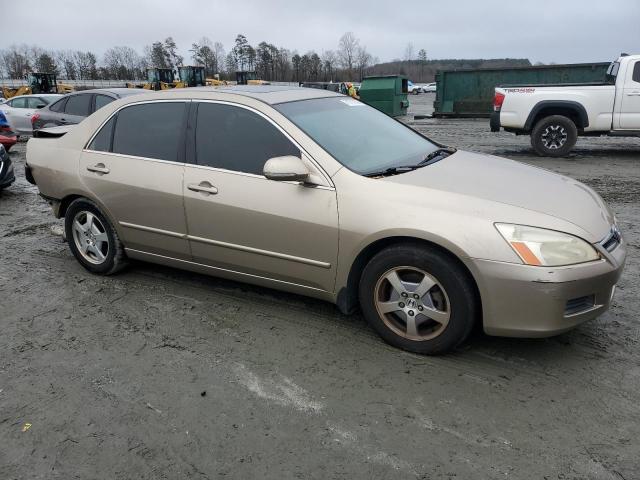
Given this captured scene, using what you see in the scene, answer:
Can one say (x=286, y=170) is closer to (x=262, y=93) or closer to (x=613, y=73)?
(x=262, y=93)

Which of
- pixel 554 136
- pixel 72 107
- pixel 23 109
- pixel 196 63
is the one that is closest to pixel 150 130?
pixel 72 107

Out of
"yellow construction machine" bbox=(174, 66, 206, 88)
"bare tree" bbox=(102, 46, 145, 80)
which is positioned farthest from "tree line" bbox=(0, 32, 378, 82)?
"yellow construction machine" bbox=(174, 66, 206, 88)

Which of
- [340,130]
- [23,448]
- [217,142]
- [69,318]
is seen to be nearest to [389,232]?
[340,130]

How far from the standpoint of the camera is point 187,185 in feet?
12.7

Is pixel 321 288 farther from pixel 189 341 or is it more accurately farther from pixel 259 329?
A: pixel 189 341

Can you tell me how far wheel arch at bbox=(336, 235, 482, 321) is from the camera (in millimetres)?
3045

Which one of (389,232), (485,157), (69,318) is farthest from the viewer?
(485,157)

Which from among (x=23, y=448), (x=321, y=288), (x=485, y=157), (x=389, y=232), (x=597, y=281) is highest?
(x=485, y=157)

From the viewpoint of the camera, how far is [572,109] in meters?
10.7

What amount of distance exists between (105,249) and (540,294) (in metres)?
3.59

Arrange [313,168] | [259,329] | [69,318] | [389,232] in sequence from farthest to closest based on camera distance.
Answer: [69,318] < [259,329] < [313,168] < [389,232]

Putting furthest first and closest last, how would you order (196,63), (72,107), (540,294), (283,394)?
(196,63) → (72,107) → (283,394) → (540,294)

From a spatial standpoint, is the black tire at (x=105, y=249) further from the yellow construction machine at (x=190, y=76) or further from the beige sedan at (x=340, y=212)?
the yellow construction machine at (x=190, y=76)

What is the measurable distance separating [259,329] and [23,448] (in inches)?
61.5
